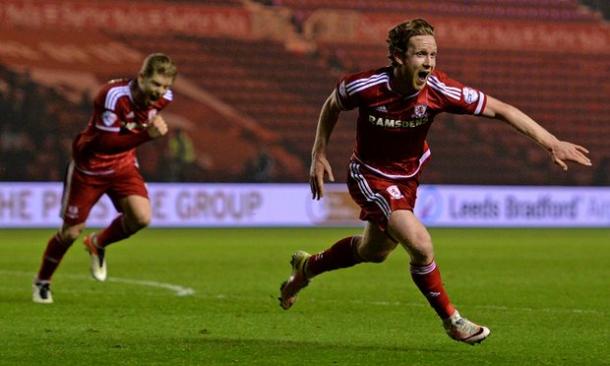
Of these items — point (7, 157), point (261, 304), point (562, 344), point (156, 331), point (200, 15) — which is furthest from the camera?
point (200, 15)

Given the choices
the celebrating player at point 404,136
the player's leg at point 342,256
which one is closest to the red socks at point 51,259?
the player's leg at point 342,256

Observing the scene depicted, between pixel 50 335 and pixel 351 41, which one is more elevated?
pixel 50 335

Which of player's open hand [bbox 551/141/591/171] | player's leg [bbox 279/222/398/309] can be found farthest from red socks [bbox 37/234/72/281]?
player's open hand [bbox 551/141/591/171]

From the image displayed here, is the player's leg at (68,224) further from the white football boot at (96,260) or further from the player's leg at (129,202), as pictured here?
the white football boot at (96,260)

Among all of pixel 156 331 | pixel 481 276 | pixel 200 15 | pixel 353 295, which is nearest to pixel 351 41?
pixel 200 15

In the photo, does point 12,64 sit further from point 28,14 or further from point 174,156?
point 174,156

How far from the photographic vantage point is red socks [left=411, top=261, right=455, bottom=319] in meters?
6.91

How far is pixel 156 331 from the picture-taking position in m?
7.94

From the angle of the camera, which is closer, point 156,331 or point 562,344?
point 562,344

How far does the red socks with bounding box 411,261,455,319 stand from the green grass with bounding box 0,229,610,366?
24 cm

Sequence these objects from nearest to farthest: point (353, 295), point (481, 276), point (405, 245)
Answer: point (405, 245), point (353, 295), point (481, 276)

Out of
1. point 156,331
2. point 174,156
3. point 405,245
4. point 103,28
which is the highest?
point 405,245

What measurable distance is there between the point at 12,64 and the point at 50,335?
20.6m

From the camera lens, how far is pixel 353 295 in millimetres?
10766
